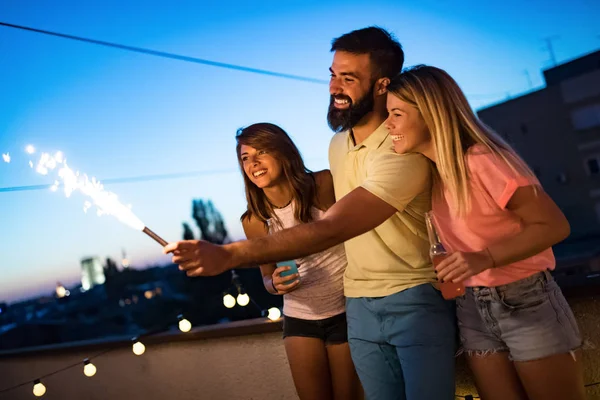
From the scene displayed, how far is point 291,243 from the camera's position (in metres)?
1.48

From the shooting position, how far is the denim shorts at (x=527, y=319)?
153 cm

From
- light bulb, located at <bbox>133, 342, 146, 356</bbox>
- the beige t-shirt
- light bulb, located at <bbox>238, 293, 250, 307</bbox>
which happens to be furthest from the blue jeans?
light bulb, located at <bbox>133, 342, 146, 356</bbox>

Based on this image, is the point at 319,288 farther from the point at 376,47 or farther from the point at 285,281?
the point at 376,47

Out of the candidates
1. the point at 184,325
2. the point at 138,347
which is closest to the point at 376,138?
the point at 184,325

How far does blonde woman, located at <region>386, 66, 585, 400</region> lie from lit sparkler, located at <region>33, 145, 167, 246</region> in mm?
808

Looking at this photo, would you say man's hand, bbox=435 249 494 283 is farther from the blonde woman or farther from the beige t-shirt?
the beige t-shirt

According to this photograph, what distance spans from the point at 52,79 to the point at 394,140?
6197 millimetres

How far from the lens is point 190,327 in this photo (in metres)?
3.53

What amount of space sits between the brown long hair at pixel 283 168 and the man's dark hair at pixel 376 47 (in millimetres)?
498

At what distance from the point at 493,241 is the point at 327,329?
2.71 feet

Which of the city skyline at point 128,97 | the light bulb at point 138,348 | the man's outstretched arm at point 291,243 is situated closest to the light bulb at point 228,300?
the city skyline at point 128,97

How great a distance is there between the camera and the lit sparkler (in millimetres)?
1535

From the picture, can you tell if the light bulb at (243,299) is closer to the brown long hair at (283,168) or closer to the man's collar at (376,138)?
the brown long hair at (283,168)

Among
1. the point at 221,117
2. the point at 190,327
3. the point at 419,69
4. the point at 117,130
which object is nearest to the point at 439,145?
the point at 419,69
